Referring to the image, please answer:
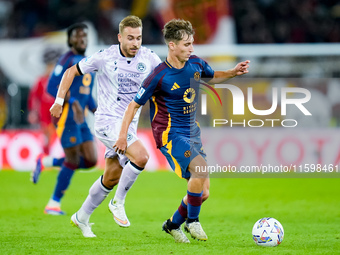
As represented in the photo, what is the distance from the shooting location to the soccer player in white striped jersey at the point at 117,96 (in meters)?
6.54

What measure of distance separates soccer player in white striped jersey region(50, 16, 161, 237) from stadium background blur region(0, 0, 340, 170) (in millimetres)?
7752

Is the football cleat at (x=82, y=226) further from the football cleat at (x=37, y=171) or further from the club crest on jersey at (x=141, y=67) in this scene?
the football cleat at (x=37, y=171)

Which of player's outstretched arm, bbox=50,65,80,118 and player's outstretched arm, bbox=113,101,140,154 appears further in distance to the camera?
player's outstretched arm, bbox=50,65,80,118

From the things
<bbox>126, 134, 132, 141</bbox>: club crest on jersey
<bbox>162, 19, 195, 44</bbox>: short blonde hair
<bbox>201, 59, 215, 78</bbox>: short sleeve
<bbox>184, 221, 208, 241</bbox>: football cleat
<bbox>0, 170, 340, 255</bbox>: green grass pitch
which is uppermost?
<bbox>162, 19, 195, 44</bbox>: short blonde hair

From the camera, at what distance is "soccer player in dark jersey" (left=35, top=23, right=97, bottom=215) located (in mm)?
8734

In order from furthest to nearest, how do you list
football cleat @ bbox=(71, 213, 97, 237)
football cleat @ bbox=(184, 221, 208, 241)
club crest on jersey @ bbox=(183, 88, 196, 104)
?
football cleat @ bbox=(71, 213, 97, 237) < club crest on jersey @ bbox=(183, 88, 196, 104) < football cleat @ bbox=(184, 221, 208, 241)

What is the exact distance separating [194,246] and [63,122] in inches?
138

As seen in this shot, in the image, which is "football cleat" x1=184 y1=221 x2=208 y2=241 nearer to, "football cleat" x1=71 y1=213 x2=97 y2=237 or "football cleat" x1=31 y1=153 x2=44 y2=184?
"football cleat" x1=71 y1=213 x2=97 y2=237

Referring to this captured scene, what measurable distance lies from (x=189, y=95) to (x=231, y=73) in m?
0.51

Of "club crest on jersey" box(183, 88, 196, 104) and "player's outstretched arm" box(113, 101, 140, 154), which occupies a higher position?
"club crest on jersey" box(183, 88, 196, 104)

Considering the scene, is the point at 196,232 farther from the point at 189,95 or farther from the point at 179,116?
the point at 189,95

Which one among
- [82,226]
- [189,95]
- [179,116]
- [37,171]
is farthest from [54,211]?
[189,95]

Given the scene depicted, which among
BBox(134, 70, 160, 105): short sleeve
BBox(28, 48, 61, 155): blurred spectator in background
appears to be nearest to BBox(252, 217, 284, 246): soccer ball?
BBox(134, 70, 160, 105): short sleeve

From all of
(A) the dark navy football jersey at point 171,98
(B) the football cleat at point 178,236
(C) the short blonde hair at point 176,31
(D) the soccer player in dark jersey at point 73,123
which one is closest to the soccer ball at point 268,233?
(B) the football cleat at point 178,236
